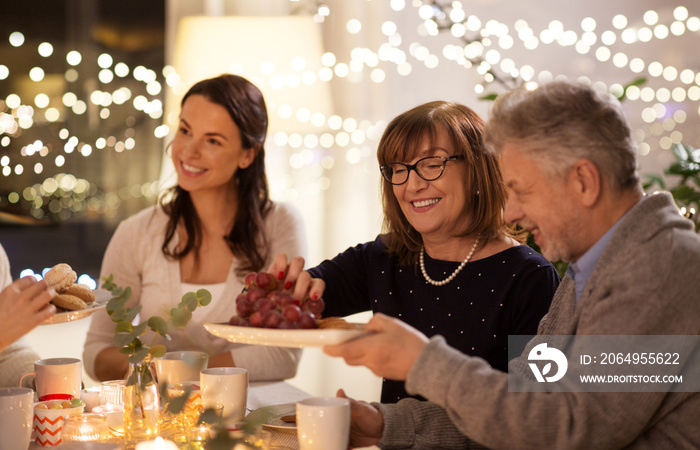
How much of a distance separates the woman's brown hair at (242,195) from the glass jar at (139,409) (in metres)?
1.01

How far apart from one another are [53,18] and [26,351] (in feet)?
6.66

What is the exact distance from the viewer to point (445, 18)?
3.18m

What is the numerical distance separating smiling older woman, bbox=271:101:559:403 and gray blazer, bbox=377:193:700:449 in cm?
52

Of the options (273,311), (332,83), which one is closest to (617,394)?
(273,311)

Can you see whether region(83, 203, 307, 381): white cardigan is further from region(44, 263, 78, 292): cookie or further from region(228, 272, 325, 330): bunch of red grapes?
region(228, 272, 325, 330): bunch of red grapes

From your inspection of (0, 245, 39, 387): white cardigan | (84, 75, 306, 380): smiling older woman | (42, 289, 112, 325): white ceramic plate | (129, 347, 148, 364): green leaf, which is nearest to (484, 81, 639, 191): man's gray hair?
(129, 347, 148, 364): green leaf

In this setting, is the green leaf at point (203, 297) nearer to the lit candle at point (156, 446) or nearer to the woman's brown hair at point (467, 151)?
the lit candle at point (156, 446)

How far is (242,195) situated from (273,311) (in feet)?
4.28

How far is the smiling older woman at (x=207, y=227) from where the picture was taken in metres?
2.35

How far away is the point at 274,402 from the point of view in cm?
173

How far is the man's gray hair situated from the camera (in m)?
1.22

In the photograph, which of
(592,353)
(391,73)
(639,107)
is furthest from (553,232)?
(639,107)

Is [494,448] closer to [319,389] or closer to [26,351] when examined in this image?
[26,351]

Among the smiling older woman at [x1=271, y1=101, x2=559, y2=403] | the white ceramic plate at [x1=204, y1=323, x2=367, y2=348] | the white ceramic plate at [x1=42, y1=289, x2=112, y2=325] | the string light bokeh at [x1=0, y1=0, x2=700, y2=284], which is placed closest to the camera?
the white ceramic plate at [x1=204, y1=323, x2=367, y2=348]
